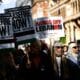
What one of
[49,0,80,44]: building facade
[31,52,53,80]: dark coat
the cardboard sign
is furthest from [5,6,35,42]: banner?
[49,0,80,44]: building facade

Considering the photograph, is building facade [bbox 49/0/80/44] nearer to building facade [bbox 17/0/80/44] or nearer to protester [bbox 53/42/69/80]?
building facade [bbox 17/0/80/44]

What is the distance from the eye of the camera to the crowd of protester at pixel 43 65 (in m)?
8.63

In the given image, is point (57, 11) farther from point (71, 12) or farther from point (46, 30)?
point (46, 30)

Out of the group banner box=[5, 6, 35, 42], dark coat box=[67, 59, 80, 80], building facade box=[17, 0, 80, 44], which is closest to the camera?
dark coat box=[67, 59, 80, 80]

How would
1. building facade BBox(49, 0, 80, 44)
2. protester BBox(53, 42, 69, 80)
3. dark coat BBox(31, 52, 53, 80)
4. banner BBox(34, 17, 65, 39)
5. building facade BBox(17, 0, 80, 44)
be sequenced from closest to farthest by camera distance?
protester BBox(53, 42, 69, 80), dark coat BBox(31, 52, 53, 80), banner BBox(34, 17, 65, 39), building facade BBox(17, 0, 80, 44), building facade BBox(49, 0, 80, 44)

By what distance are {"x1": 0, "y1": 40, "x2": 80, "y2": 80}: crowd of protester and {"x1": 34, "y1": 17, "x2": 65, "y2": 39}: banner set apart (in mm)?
361

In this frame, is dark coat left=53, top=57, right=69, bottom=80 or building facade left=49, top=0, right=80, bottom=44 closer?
dark coat left=53, top=57, right=69, bottom=80

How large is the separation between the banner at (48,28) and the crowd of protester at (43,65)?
1.18 feet

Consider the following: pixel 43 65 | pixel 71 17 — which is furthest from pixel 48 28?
pixel 71 17

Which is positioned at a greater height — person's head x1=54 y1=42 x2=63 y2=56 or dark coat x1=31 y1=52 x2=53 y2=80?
person's head x1=54 y1=42 x2=63 y2=56

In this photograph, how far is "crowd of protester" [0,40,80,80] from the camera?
28.3 ft

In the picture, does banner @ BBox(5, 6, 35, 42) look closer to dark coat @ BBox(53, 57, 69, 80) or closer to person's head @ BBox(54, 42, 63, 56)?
person's head @ BBox(54, 42, 63, 56)

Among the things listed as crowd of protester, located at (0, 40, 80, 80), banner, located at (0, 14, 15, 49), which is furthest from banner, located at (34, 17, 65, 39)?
banner, located at (0, 14, 15, 49)

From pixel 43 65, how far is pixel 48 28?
4.46 feet
